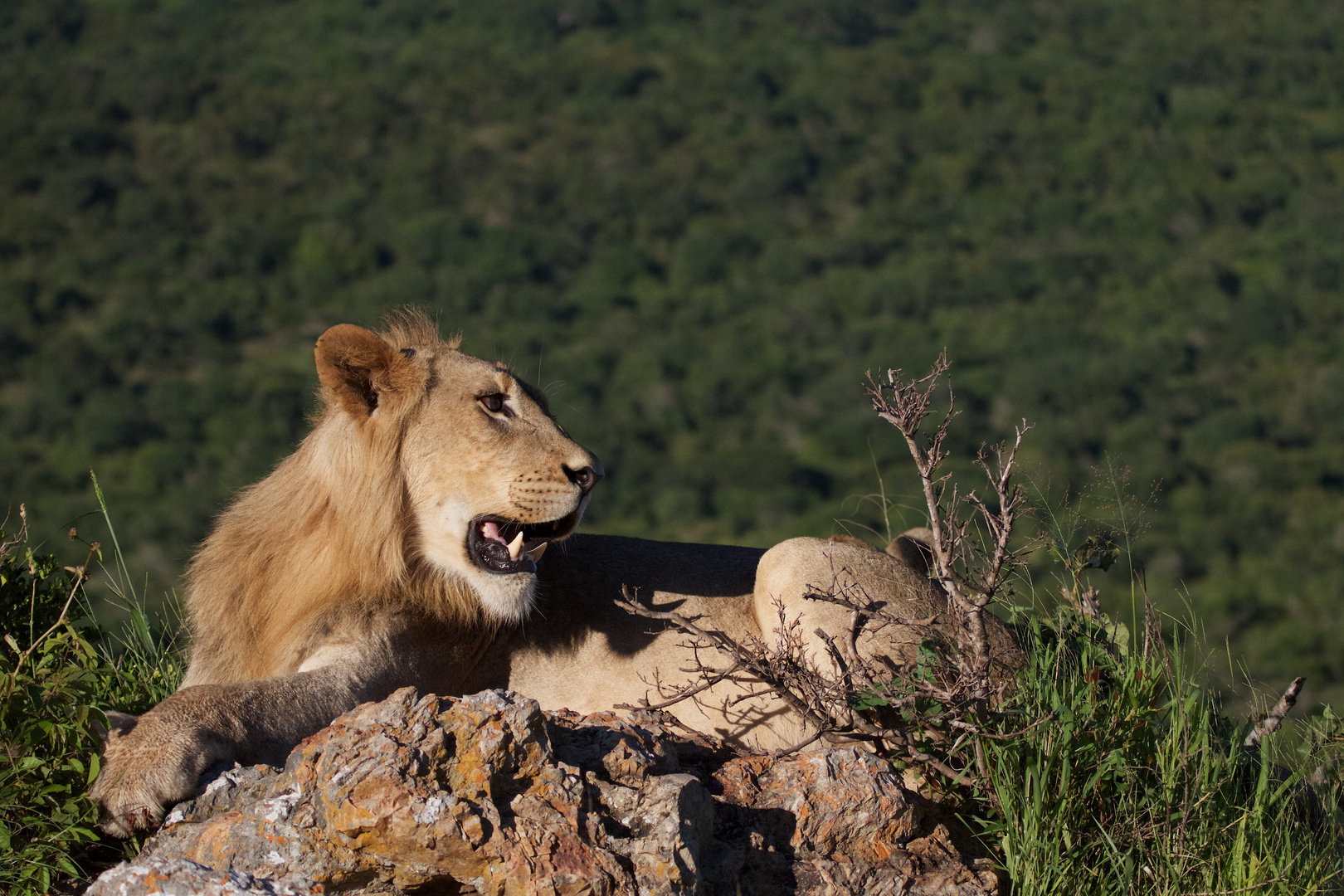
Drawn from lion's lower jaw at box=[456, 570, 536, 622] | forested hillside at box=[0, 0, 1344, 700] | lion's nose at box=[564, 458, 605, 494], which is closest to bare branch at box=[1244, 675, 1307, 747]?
lion's nose at box=[564, 458, 605, 494]

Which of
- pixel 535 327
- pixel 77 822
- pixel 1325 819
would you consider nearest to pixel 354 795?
pixel 77 822

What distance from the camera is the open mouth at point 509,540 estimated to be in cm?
452

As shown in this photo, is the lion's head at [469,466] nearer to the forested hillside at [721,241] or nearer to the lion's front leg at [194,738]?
the lion's front leg at [194,738]

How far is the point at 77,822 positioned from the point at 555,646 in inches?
71.6

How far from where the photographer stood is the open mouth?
14.8 feet

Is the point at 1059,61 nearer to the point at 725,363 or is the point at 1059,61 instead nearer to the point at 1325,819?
the point at 725,363

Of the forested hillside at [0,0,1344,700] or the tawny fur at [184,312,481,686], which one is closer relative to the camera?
the tawny fur at [184,312,481,686]

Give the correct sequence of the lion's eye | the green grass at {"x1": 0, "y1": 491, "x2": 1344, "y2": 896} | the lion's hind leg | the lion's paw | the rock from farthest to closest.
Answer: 1. the lion's eye
2. the lion's hind leg
3. the green grass at {"x1": 0, "y1": 491, "x2": 1344, "y2": 896}
4. the lion's paw
5. the rock

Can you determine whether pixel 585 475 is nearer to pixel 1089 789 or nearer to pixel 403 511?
pixel 403 511

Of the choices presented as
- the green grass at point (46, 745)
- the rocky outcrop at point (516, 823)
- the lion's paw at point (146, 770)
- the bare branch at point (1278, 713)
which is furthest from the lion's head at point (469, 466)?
the bare branch at point (1278, 713)

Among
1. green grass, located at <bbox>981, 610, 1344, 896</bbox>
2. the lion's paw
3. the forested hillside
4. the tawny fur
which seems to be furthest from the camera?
the forested hillside

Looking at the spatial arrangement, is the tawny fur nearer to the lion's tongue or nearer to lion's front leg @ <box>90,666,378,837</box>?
the lion's tongue

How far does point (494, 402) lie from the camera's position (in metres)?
4.70

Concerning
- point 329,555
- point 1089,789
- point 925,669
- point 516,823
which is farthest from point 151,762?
point 1089,789
